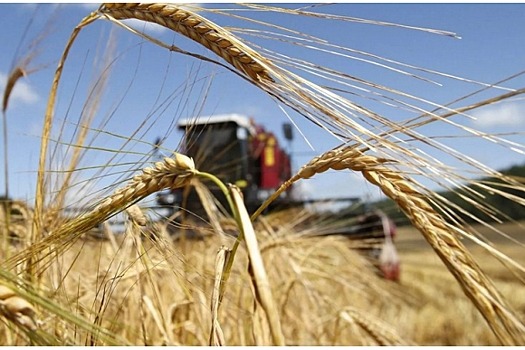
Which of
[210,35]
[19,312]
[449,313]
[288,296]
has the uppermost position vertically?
[210,35]

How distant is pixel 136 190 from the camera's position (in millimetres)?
676

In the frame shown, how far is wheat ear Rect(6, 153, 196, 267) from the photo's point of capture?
636 millimetres

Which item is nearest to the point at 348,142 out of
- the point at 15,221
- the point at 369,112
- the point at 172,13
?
the point at 369,112

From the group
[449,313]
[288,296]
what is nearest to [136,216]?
[288,296]

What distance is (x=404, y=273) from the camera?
891 centimetres

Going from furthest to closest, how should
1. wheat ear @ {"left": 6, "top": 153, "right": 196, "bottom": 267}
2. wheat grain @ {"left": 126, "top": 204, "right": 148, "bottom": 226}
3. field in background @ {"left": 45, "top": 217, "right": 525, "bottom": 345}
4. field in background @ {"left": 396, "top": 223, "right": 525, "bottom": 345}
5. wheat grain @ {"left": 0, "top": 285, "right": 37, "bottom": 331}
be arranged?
field in background @ {"left": 396, "top": 223, "right": 525, "bottom": 345}, field in background @ {"left": 45, "top": 217, "right": 525, "bottom": 345}, wheat grain @ {"left": 126, "top": 204, "right": 148, "bottom": 226}, wheat ear @ {"left": 6, "top": 153, "right": 196, "bottom": 267}, wheat grain @ {"left": 0, "top": 285, "right": 37, "bottom": 331}

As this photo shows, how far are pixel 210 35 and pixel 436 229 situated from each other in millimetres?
351

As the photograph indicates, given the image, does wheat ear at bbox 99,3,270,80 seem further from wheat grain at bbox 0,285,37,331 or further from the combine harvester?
the combine harvester

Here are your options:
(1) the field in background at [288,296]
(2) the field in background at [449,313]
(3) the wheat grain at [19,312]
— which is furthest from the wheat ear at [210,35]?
(2) the field in background at [449,313]

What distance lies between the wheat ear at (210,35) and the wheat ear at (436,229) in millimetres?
129

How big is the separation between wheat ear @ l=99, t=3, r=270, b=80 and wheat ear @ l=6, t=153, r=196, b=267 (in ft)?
0.48

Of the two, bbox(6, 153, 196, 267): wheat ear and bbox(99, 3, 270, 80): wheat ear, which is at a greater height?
bbox(99, 3, 270, 80): wheat ear

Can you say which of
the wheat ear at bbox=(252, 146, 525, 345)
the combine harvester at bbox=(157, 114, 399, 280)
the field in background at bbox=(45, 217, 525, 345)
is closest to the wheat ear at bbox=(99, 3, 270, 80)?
the wheat ear at bbox=(252, 146, 525, 345)

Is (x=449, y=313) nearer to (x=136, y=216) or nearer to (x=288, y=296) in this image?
(x=288, y=296)
